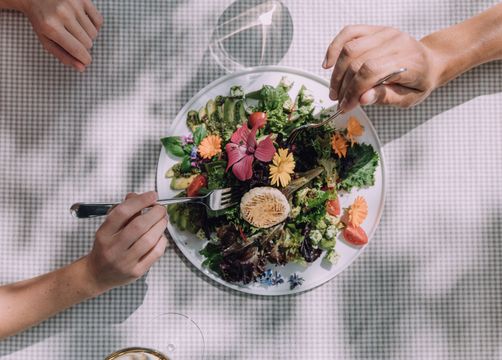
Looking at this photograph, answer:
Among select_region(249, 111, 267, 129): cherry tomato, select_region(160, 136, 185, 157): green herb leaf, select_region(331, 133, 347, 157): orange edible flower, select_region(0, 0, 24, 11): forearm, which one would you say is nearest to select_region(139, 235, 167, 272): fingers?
select_region(160, 136, 185, 157): green herb leaf

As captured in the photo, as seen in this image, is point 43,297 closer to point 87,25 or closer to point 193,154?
point 193,154

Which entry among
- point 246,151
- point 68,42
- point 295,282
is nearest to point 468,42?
point 246,151

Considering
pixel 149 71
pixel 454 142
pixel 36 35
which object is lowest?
pixel 454 142

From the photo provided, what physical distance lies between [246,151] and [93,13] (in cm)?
46

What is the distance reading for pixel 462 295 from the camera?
4.64 ft

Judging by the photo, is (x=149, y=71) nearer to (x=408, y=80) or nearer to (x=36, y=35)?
(x=36, y=35)

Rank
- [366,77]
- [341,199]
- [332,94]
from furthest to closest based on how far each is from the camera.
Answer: [341,199] → [332,94] → [366,77]

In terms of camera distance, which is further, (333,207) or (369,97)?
(333,207)

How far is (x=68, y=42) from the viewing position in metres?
1.35

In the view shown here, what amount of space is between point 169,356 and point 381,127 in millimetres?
703

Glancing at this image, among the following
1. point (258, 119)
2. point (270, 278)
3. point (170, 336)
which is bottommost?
point (170, 336)

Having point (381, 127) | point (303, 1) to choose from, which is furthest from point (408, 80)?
point (303, 1)

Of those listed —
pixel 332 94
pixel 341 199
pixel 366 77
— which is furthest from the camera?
pixel 341 199

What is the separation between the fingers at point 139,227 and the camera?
1.22 meters
